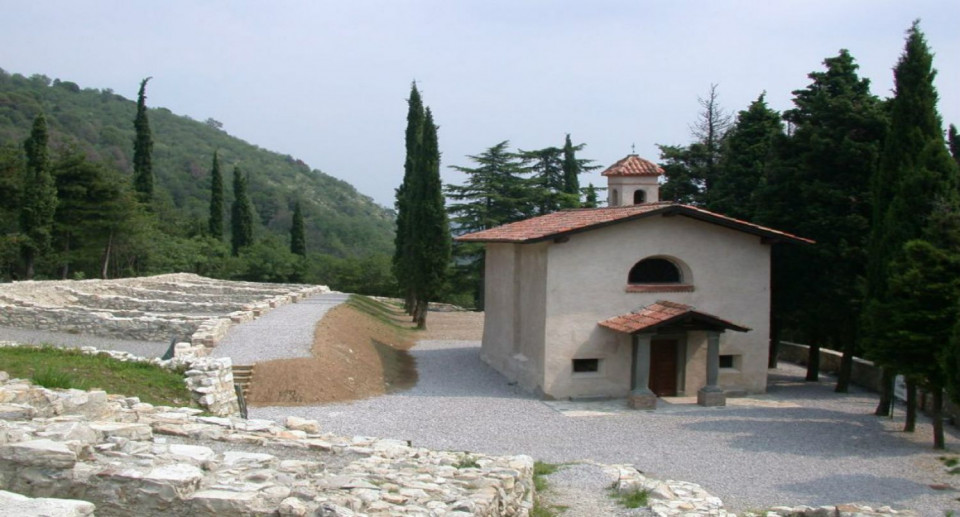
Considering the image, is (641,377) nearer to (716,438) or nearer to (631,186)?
(716,438)

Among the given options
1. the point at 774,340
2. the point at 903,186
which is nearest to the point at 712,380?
the point at 903,186

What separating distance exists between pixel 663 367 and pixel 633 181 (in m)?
6.85

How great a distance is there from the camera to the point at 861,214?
2097cm

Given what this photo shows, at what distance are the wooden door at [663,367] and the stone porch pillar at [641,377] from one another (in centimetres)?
118

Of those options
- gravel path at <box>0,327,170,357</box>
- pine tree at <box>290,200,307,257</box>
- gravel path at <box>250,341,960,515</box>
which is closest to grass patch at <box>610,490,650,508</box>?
gravel path at <box>250,341,960,515</box>

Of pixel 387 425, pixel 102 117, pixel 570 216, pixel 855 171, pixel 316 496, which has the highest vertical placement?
pixel 102 117

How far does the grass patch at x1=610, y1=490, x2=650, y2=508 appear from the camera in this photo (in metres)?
9.74

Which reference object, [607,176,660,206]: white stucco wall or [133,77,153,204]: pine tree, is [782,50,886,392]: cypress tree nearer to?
[607,176,660,206]: white stucco wall

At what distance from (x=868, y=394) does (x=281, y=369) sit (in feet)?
53.3

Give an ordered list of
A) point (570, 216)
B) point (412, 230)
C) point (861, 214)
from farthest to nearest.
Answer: point (412, 230) < point (570, 216) < point (861, 214)

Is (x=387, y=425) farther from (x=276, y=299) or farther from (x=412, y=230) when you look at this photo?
(x=412, y=230)

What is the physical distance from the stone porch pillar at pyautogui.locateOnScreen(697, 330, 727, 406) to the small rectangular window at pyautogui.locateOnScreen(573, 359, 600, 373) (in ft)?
8.84

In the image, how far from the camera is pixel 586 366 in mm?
19969

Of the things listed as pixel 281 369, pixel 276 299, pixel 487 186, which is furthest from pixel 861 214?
pixel 487 186
